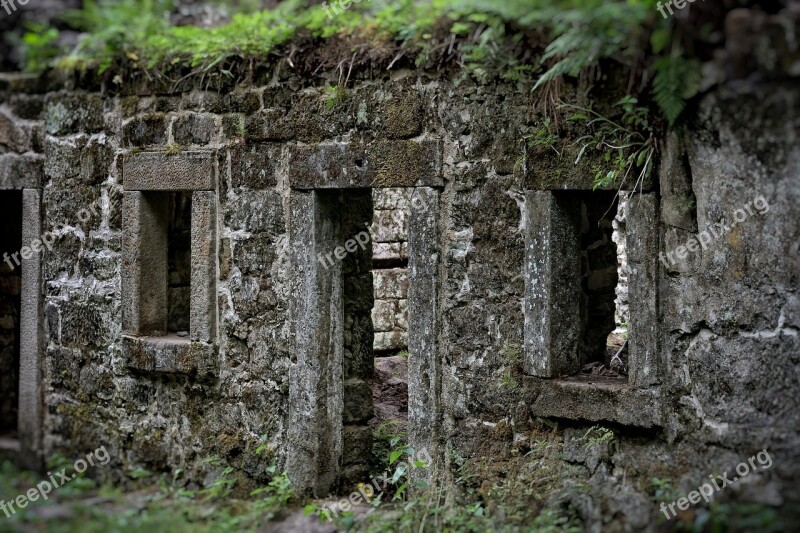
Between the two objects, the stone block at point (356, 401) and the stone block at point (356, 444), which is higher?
the stone block at point (356, 401)

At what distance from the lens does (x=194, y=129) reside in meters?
6.25

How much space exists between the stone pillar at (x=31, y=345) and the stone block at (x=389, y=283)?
293 centimetres

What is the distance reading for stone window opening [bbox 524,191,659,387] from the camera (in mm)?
4789

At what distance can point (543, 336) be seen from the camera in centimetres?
506

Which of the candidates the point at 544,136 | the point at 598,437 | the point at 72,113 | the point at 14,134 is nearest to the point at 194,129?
the point at 72,113

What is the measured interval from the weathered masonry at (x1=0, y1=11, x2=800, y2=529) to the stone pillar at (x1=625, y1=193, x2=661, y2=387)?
11mm

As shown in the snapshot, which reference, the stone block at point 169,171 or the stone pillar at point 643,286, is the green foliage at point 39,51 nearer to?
the stone block at point 169,171

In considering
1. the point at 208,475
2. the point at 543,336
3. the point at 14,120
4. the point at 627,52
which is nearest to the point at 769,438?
the point at 543,336

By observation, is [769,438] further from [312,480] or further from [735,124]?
[312,480]

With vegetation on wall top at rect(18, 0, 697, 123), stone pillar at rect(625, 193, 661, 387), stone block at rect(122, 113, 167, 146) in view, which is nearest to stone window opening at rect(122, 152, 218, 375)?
stone block at rect(122, 113, 167, 146)

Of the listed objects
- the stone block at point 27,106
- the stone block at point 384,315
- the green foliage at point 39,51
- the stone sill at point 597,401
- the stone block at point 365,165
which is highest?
the green foliage at point 39,51

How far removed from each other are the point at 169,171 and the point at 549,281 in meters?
2.73

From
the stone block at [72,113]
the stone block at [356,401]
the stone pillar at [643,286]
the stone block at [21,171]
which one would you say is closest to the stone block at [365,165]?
the stone pillar at [643,286]

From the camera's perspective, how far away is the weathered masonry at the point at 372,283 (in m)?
4.50
